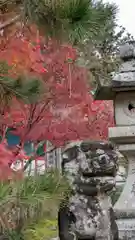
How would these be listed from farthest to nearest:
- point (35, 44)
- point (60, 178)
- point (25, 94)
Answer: point (35, 44) → point (25, 94) → point (60, 178)

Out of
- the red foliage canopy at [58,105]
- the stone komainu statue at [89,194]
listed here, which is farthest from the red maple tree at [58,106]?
the stone komainu statue at [89,194]

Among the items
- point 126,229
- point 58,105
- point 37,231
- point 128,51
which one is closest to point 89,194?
point 37,231

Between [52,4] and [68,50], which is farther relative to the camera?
[68,50]

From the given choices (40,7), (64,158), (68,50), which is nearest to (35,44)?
(68,50)

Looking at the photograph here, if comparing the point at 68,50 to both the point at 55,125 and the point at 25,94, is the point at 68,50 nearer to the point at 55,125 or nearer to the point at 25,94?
the point at 55,125

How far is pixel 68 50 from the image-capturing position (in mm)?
5605

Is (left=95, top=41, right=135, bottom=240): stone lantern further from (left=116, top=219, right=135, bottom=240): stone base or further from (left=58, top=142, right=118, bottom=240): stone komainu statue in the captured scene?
(left=58, top=142, right=118, bottom=240): stone komainu statue

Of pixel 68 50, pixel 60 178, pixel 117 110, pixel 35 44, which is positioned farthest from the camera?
pixel 68 50

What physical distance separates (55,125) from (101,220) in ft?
10.3

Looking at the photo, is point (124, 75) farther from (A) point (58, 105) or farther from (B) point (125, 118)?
(A) point (58, 105)

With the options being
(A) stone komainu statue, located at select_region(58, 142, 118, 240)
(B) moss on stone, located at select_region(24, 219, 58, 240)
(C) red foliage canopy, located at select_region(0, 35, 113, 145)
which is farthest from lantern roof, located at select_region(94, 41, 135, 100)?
(B) moss on stone, located at select_region(24, 219, 58, 240)

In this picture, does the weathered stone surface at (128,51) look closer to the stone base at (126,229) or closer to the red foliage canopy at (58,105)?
the red foliage canopy at (58,105)

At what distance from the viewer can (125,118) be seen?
426 centimetres

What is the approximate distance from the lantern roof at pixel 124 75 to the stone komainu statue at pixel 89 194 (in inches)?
63.9
